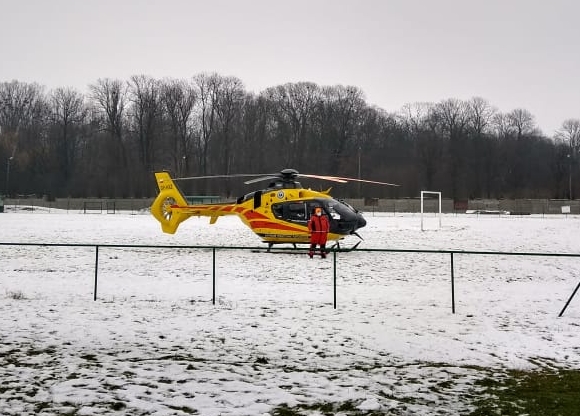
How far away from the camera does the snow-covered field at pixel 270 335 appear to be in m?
6.18

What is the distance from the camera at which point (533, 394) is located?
6.37 meters

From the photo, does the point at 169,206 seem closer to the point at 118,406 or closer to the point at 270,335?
the point at 270,335

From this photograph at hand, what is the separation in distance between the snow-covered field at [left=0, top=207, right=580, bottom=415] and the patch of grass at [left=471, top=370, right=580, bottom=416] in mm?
275

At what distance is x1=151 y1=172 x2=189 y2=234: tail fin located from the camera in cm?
2356

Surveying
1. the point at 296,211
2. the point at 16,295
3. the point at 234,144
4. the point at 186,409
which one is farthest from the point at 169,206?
the point at 234,144

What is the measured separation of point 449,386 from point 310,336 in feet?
9.51

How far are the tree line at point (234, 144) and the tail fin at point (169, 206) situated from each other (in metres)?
67.2

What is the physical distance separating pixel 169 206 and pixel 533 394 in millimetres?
19415

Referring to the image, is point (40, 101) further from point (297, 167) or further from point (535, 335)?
point (535, 335)

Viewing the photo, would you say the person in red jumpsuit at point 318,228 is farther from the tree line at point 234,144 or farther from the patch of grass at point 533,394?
the tree line at point 234,144

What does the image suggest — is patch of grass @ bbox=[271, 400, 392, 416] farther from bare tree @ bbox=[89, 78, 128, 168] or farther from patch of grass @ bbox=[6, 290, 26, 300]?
bare tree @ bbox=[89, 78, 128, 168]

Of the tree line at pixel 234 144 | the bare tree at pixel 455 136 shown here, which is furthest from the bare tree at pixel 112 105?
the bare tree at pixel 455 136

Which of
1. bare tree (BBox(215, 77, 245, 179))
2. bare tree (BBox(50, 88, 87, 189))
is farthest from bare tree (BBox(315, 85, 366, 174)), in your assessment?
bare tree (BBox(50, 88, 87, 189))

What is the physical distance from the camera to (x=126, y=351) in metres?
8.02
